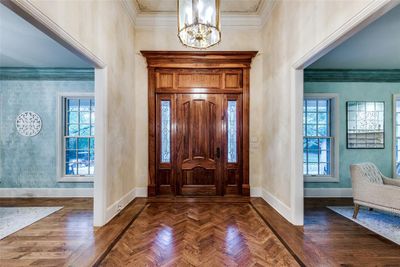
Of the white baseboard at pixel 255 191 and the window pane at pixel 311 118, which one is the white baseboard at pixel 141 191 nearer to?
the white baseboard at pixel 255 191

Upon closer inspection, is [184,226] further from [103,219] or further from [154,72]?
[154,72]

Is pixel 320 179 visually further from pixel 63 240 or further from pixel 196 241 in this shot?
pixel 63 240

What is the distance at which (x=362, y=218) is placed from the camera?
3.65 meters

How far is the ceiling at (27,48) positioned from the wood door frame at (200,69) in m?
1.62

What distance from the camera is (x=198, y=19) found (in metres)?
2.67

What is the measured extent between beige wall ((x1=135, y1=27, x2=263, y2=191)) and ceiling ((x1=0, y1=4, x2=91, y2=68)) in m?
1.38

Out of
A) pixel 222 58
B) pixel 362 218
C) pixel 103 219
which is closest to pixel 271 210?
pixel 362 218

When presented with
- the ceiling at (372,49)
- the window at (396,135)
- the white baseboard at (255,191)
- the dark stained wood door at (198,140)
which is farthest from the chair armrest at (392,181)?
the dark stained wood door at (198,140)

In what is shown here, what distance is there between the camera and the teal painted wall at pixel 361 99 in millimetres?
5199

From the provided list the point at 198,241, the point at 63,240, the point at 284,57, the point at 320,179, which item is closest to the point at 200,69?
the point at 284,57

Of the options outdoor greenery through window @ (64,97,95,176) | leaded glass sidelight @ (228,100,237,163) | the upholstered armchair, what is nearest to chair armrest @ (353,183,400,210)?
the upholstered armchair

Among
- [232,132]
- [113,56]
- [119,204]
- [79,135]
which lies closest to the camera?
[113,56]

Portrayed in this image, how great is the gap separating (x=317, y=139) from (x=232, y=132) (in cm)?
214

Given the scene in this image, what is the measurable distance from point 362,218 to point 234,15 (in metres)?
4.53
